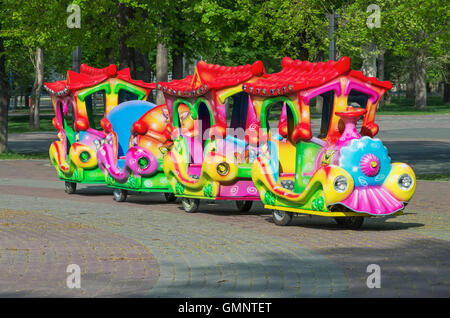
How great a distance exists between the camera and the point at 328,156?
39.0 ft

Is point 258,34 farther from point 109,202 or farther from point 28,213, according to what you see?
point 28,213

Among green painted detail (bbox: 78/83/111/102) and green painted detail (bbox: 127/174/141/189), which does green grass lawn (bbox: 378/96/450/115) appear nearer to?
green painted detail (bbox: 78/83/111/102)

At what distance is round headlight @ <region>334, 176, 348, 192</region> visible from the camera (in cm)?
1134

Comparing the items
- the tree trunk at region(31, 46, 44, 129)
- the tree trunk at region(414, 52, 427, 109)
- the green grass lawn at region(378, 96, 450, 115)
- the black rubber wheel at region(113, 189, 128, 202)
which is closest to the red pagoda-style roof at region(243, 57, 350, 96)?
the black rubber wheel at region(113, 189, 128, 202)

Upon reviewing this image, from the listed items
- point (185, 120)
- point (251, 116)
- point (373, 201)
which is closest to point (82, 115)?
point (185, 120)

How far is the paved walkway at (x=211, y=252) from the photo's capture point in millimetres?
7828

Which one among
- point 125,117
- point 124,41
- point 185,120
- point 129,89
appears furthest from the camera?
point 124,41

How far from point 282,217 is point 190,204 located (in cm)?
236

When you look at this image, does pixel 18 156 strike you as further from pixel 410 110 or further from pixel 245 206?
pixel 410 110

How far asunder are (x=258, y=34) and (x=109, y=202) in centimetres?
1078

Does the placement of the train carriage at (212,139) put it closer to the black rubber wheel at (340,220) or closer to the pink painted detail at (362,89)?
the black rubber wheel at (340,220)

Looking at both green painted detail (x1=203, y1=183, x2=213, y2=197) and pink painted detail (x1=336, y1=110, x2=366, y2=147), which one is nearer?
pink painted detail (x1=336, y1=110, x2=366, y2=147)

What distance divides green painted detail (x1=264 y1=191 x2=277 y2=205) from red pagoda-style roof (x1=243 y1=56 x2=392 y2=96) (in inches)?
56.1

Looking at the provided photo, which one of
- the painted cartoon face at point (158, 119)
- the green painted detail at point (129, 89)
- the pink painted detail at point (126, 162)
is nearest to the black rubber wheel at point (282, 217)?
the pink painted detail at point (126, 162)
